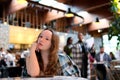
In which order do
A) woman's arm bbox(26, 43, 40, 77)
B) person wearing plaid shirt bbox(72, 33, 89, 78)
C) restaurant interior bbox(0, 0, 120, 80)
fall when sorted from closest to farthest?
→ woman's arm bbox(26, 43, 40, 77)
person wearing plaid shirt bbox(72, 33, 89, 78)
restaurant interior bbox(0, 0, 120, 80)

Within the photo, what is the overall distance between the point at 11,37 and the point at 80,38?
944 centimetres

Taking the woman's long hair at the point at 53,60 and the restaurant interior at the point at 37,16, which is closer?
the woman's long hair at the point at 53,60

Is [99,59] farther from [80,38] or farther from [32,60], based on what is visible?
[32,60]

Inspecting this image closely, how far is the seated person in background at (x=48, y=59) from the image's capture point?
4.94 feet

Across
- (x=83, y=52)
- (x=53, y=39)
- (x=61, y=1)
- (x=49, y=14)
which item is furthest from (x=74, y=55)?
(x=49, y=14)

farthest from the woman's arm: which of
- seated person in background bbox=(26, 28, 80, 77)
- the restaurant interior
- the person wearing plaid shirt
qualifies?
the restaurant interior

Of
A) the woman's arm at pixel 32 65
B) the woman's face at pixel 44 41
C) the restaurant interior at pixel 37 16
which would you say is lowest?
the woman's arm at pixel 32 65

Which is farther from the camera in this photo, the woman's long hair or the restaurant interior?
the restaurant interior

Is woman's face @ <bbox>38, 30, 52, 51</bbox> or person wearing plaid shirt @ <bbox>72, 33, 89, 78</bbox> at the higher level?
woman's face @ <bbox>38, 30, 52, 51</bbox>

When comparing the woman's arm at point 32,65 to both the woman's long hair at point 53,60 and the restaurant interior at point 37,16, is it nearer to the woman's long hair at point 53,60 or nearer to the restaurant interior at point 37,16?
the woman's long hair at point 53,60

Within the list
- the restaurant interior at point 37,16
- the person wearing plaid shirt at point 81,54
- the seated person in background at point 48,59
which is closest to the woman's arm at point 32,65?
the seated person in background at point 48,59

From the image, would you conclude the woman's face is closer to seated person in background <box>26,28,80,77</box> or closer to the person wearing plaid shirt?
seated person in background <box>26,28,80,77</box>

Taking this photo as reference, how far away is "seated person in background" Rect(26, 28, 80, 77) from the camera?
1506mm

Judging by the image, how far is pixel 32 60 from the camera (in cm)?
151
